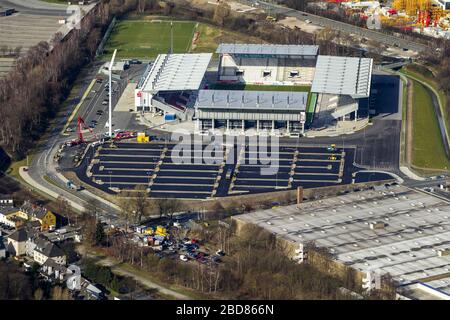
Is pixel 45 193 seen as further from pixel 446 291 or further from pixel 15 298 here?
pixel 446 291

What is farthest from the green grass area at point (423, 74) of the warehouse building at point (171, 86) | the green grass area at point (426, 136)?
the warehouse building at point (171, 86)

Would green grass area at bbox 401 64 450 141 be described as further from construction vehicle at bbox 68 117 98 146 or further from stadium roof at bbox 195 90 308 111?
construction vehicle at bbox 68 117 98 146

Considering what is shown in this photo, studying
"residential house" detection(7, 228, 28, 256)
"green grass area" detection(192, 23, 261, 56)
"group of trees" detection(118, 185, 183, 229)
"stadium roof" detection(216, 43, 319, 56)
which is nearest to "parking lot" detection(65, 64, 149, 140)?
"stadium roof" detection(216, 43, 319, 56)

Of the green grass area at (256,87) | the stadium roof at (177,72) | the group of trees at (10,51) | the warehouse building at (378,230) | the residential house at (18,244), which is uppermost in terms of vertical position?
the stadium roof at (177,72)

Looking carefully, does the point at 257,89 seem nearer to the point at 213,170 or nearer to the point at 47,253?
the point at 213,170

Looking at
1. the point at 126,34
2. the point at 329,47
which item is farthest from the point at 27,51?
the point at 329,47

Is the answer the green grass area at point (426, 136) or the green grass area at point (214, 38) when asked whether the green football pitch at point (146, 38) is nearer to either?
the green grass area at point (214, 38)
